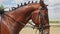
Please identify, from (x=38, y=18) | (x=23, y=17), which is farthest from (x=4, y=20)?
(x=38, y=18)

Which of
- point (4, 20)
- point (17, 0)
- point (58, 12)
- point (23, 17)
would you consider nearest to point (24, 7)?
point (23, 17)

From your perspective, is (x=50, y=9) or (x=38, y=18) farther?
(x=50, y=9)

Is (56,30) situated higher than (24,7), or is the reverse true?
(24,7)

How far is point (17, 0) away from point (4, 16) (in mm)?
1539

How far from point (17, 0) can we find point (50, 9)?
0.61 m

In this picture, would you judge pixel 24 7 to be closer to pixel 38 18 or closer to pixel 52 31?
A: pixel 38 18

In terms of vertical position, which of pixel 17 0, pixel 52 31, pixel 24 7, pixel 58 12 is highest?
pixel 24 7

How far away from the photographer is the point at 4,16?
7.58 ft

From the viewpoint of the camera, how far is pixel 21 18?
233 cm

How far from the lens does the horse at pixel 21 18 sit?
225 centimetres

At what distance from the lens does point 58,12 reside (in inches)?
159

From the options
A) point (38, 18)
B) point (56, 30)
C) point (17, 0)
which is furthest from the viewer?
point (56, 30)

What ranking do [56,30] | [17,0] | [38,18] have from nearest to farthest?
[38,18]
[17,0]
[56,30]

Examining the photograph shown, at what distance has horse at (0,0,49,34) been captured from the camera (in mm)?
2250
